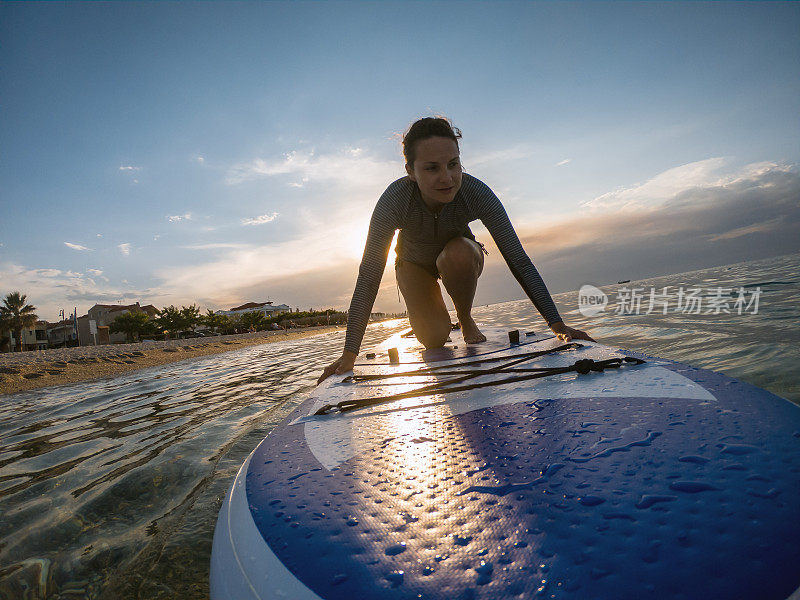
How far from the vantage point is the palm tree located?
42.6m

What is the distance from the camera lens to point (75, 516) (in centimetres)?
150

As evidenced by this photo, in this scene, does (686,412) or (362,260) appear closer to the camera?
(686,412)

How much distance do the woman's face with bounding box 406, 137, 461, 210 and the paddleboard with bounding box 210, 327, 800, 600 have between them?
152 centimetres

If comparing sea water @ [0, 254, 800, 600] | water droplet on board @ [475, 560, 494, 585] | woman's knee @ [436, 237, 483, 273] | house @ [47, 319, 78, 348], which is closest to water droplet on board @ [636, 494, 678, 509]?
water droplet on board @ [475, 560, 494, 585]

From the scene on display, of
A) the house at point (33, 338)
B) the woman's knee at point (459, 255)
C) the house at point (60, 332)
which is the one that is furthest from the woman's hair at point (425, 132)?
the house at point (60, 332)

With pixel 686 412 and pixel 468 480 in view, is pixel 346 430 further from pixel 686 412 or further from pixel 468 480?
pixel 686 412

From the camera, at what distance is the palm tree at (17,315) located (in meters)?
42.6

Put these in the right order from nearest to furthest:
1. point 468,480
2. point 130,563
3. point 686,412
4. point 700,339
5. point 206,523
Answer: point 468,480, point 686,412, point 130,563, point 206,523, point 700,339

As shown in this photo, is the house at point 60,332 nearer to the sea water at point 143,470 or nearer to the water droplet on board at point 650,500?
the sea water at point 143,470

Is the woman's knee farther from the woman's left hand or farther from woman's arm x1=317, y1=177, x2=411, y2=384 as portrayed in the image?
the woman's left hand

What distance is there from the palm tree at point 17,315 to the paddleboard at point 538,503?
2266 inches

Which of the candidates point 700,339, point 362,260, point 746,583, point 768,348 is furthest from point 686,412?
point 700,339

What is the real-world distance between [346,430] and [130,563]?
724 millimetres

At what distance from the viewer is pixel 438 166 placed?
242 cm
